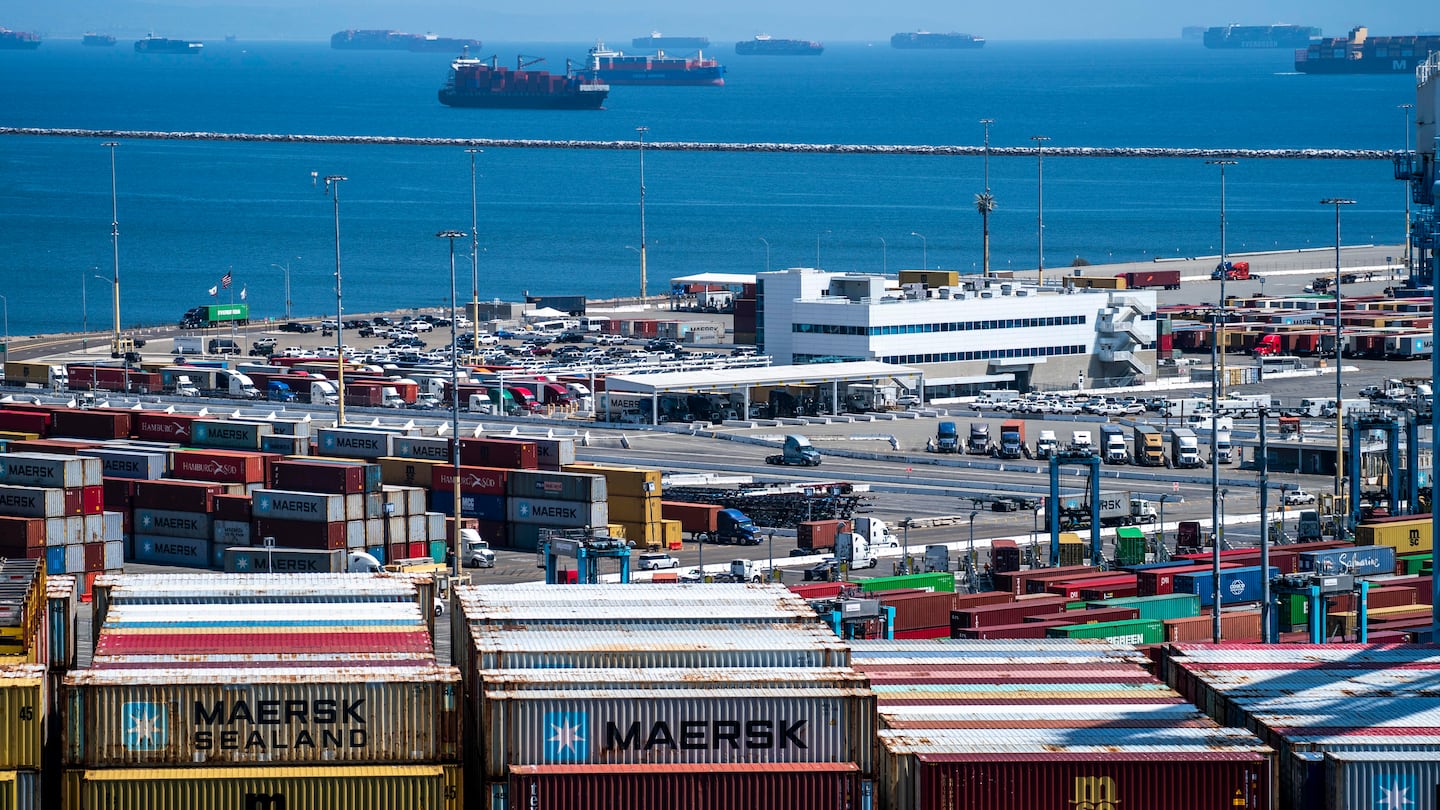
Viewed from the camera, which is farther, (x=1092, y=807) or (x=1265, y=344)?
(x=1265, y=344)

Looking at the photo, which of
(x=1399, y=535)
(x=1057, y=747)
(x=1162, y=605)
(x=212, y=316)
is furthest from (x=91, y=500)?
(x=212, y=316)

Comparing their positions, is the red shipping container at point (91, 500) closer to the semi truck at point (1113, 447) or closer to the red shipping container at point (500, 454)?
the red shipping container at point (500, 454)

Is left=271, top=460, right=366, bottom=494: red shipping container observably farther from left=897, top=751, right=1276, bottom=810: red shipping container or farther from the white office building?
the white office building

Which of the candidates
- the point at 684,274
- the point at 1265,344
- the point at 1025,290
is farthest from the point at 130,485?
the point at 684,274

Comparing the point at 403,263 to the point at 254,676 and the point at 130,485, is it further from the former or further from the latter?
the point at 254,676

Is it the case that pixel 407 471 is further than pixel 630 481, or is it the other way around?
pixel 407 471

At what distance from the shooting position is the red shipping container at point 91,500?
5406 centimetres

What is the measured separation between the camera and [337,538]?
5534 centimetres

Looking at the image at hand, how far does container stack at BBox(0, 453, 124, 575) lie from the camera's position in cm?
5266

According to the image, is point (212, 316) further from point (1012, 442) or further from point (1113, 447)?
point (1113, 447)

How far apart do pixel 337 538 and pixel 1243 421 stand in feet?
138

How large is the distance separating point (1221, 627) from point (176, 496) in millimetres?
27325

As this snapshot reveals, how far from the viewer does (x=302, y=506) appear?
55.6 m

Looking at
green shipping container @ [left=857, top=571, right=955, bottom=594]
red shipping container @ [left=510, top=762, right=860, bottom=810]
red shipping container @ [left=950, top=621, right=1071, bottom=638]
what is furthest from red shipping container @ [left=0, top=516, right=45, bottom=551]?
red shipping container @ [left=510, top=762, right=860, bottom=810]
